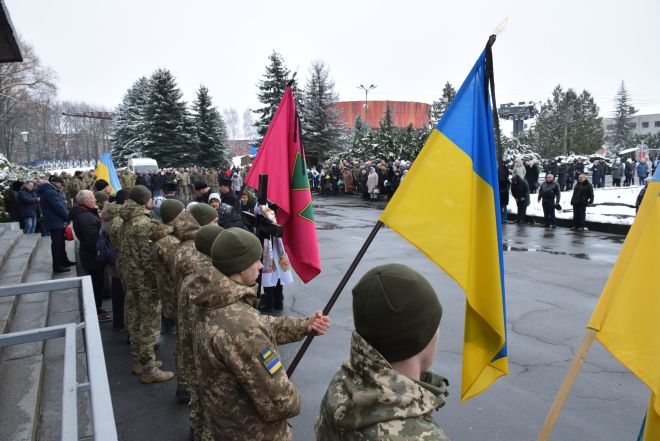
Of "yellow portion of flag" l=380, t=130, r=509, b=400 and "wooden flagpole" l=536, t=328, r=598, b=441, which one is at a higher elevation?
"yellow portion of flag" l=380, t=130, r=509, b=400

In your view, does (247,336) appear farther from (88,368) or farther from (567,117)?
(567,117)

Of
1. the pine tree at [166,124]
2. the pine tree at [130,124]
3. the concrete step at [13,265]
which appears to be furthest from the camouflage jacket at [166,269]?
the pine tree at [130,124]

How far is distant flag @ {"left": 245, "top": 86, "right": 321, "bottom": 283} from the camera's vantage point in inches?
177

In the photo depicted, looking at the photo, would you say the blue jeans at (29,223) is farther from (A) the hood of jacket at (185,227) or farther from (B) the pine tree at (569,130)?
(B) the pine tree at (569,130)

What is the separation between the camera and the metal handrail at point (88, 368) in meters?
1.72

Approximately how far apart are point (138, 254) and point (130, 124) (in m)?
52.3

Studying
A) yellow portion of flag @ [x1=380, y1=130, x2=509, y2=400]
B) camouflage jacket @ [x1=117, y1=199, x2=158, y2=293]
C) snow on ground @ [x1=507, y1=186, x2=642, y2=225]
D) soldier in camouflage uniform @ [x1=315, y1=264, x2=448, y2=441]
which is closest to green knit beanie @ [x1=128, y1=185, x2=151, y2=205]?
camouflage jacket @ [x1=117, y1=199, x2=158, y2=293]

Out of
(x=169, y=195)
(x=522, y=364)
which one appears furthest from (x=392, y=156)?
(x=522, y=364)

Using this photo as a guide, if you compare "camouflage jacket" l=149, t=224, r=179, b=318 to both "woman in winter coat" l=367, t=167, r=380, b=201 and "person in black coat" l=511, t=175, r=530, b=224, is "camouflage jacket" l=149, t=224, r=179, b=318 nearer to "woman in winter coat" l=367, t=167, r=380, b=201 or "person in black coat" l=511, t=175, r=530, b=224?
"person in black coat" l=511, t=175, r=530, b=224

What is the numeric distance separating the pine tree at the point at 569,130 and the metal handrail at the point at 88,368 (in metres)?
45.3

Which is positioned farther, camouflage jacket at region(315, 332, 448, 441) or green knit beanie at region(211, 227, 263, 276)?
green knit beanie at region(211, 227, 263, 276)

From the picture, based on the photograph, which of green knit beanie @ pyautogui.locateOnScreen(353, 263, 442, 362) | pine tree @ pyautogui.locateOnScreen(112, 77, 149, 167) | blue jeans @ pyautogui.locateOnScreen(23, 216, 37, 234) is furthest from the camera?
pine tree @ pyautogui.locateOnScreen(112, 77, 149, 167)

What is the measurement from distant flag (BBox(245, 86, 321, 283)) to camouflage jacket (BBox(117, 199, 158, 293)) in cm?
154

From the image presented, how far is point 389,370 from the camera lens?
1.43m
